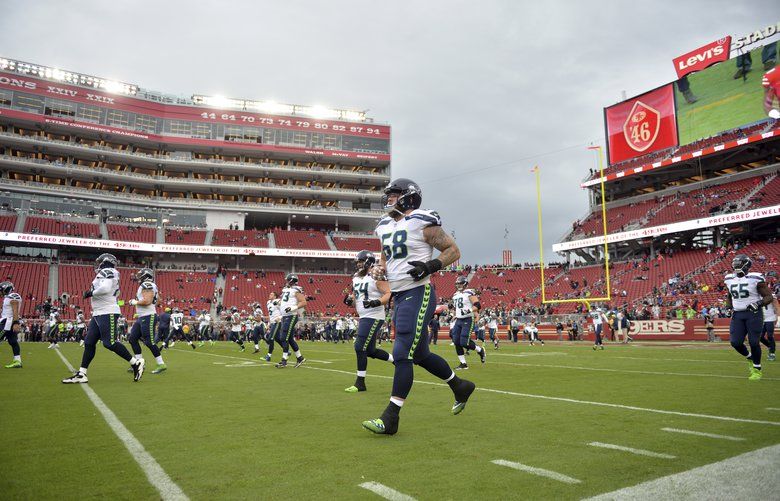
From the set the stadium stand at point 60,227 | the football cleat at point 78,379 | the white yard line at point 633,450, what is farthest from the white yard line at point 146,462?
the stadium stand at point 60,227

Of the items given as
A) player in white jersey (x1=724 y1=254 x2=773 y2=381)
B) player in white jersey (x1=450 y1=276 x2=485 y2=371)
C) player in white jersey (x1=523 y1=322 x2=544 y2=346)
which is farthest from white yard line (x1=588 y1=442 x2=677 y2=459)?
player in white jersey (x1=523 y1=322 x2=544 y2=346)

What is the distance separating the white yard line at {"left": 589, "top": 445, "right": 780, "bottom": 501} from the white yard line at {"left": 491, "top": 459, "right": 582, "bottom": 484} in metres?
0.30

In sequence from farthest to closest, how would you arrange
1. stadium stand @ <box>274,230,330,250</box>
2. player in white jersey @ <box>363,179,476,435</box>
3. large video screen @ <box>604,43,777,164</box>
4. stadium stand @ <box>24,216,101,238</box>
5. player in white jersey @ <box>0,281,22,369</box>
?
stadium stand @ <box>274,230,330,250</box> < stadium stand @ <box>24,216,101,238</box> < large video screen @ <box>604,43,777,164</box> < player in white jersey @ <box>0,281,22,369</box> < player in white jersey @ <box>363,179,476,435</box>

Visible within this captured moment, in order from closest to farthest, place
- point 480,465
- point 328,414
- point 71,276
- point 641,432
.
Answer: point 480,465 → point 641,432 → point 328,414 → point 71,276

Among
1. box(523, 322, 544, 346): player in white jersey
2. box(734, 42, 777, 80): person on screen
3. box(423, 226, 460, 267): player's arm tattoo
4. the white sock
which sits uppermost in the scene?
box(734, 42, 777, 80): person on screen

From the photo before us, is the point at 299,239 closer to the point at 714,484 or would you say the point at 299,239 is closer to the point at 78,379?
the point at 78,379

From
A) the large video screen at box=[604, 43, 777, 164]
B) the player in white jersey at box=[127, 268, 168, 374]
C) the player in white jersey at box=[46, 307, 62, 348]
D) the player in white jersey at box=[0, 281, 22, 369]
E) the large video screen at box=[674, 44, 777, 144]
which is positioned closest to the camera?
the player in white jersey at box=[127, 268, 168, 374]

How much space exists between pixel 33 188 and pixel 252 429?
5632 cm

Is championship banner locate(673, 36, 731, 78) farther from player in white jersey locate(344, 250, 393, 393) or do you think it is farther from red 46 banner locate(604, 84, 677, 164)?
player in white jersey locate(344, 250, 393, 393)

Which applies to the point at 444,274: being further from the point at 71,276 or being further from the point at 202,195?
the point at 71,276

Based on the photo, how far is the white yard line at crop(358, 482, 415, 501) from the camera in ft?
9.43

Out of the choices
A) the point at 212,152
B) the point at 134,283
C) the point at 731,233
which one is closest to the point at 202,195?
the point at 212,152

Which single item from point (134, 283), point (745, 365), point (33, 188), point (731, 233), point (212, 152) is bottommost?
point (745, 365)

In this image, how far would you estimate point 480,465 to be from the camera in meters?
3.52
